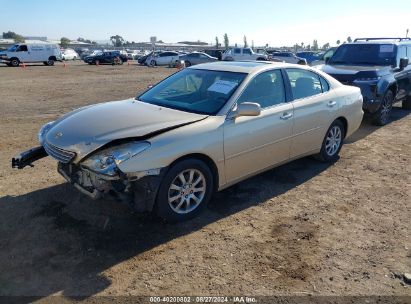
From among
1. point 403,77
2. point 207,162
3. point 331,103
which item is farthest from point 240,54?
point 207,162

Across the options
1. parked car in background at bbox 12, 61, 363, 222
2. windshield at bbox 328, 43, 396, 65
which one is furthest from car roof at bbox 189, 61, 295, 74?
windshield at bbox 328, 43, 396, 65

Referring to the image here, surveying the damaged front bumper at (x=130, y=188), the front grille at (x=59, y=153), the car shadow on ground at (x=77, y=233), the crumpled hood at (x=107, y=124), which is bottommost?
the car shadow on ground at (x=77, y=233)

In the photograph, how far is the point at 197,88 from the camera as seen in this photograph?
16.1ft

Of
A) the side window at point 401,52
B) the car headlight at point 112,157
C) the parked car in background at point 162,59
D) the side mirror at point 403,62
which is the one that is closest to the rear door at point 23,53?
the parked car in background at point 162,59

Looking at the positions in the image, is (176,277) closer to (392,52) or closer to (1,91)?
(392,52)

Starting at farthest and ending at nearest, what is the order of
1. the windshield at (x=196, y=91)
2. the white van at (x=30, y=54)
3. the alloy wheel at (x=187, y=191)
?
the white van at (x=30, y=54) < the windshield at (x=196, y=91) < the alloy wheel at (x=187, y=191)

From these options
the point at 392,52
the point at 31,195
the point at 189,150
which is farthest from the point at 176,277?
the point at 392,52

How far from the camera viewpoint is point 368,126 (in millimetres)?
8820

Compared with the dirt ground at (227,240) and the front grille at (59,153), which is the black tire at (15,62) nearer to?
the dirt ground at (227,240)

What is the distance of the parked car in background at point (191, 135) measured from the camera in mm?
3688

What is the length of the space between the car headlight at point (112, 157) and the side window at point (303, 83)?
98.1 inches

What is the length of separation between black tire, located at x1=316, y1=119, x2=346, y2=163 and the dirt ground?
0.95 ft

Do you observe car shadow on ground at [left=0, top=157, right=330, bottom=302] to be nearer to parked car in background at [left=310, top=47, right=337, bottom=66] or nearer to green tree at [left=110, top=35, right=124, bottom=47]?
parked car in background at [left=310, top=47, right=337, bottom=66]

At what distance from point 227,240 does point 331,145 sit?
3.06 metres
